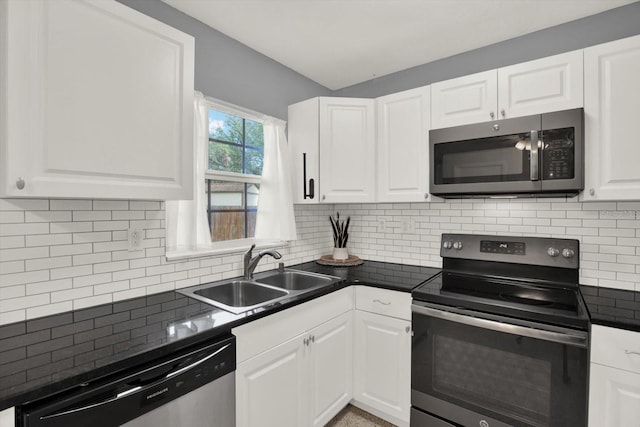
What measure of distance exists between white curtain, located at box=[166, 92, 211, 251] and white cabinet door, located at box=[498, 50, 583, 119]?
1751 millimetres

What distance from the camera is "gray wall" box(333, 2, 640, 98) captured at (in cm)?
181

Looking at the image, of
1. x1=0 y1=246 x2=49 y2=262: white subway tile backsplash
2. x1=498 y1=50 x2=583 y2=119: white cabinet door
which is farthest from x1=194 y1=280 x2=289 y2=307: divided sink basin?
x1=498 y1=50 x2=583 y2=119: white cabinet door

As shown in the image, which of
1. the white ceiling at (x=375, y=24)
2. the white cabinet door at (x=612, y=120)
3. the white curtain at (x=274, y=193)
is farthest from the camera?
the white curtain at (x=274, y=193)

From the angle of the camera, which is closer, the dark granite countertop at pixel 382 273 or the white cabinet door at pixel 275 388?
the white cabinet door at pixel 275 388

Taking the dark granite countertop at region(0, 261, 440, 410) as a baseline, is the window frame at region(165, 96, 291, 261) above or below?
above

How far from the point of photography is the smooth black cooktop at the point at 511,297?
1434 mm

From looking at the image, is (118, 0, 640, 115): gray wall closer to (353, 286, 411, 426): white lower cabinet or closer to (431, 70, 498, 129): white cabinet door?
(431, 70, 498, 129): white cabinet door

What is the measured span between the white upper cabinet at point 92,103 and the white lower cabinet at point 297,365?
782 millimetres

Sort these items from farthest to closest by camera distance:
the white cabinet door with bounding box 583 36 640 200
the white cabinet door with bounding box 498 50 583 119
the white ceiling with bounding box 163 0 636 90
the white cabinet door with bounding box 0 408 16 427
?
the white ceiling with bounding box 163 0 636 90, the white cabinet door with bounding box 498 50 583 119, the white cabinet door with bounding box 583 36 640 200, the white cabinet door with bounding box 0 408 16 427

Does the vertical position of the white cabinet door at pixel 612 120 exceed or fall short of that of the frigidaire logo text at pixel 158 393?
it exceeds it

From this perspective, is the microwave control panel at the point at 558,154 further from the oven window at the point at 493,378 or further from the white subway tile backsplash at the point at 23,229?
the white subway tile backsplash at the point at 23,229

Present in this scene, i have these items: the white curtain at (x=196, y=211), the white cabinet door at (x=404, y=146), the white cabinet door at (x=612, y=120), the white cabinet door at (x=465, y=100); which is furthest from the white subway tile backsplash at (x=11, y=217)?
the white cabinet door at (x=612, y=120)

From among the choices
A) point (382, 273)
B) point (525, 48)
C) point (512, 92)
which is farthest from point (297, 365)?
point (525, 48)

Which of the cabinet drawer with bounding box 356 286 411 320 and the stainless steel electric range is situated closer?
the stainless steel electric range
